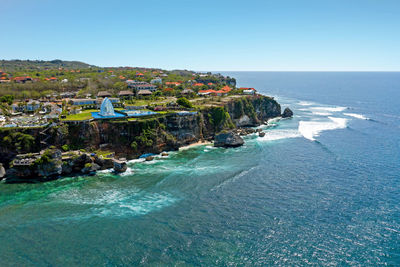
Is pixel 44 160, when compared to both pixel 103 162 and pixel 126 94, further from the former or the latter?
pixel 126 94

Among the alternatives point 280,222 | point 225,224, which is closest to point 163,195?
point 225,224

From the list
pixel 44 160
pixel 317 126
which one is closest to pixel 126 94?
Answer: pixel 44 160

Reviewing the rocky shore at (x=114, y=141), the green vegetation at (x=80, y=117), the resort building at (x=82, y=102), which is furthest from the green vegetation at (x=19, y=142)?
the resort building at (x=82, y=102)

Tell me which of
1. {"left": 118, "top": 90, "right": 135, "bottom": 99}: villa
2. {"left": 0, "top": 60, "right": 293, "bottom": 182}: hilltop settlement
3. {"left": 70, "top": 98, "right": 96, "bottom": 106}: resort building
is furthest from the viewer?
{"left": 118, "top": 90, "right": 135, "bottom": 99}: villa

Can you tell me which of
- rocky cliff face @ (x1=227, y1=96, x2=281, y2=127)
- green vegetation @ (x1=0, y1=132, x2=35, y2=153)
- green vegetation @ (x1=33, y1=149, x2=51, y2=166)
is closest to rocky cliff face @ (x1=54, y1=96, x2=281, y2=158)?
rocky cliff face @ (x1=227, y1=96, x2=281, y2=127)

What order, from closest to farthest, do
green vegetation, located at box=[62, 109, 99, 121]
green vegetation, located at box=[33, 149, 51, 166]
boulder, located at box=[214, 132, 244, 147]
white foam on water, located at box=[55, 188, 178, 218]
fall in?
1. white foam on water, located at box=[55, 188, 178, 218]
2. green vegetation, located at box=[33, 149, 51, 166]
3. green vegetation, located at box=[62, 109, 99, 121]
4. boulder, located at box=[214, 132, 244, 147]

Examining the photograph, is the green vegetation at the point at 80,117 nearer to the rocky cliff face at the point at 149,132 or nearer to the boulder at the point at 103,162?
the rocky cliff face at the point at 149,132

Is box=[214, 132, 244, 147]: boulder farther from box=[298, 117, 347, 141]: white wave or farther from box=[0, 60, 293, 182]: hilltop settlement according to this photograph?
box=[298, 117, 347, 141]: white wave
